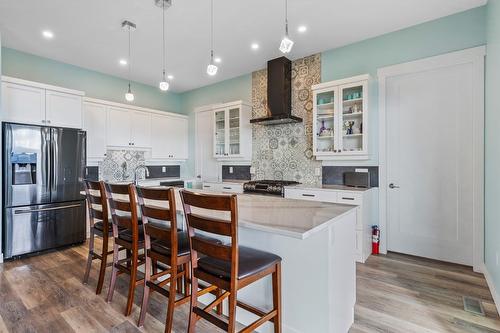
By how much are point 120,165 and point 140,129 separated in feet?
2.57

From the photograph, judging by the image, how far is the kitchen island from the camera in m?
1.49

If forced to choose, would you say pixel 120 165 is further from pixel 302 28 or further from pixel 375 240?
pixel 375 240

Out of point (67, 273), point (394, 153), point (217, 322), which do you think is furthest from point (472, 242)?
point (67, 273)

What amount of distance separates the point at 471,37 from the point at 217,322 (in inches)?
149

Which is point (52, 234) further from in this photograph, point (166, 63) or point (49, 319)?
point (166, 63)

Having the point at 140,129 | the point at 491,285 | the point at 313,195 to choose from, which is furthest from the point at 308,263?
the point at 140,129

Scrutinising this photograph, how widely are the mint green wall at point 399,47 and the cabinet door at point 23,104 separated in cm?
397

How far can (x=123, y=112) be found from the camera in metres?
4.69

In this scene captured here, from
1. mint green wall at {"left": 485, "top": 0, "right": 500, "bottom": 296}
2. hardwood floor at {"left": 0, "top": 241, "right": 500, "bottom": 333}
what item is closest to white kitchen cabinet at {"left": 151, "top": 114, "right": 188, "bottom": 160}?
hardwood floor at {"left": 0, "top": 241, "right": 500, "bottom": 333}

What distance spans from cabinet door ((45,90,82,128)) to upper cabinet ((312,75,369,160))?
3.46 m

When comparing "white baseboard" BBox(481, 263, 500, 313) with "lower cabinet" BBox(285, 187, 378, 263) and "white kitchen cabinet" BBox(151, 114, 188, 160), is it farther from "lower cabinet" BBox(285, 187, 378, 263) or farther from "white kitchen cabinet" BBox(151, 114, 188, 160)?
"white kitchen cabinet" BBox(151, 114, 188, 160)

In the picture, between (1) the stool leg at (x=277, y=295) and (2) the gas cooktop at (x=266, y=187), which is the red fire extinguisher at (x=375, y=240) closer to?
(2) the gas cooktop at (x=266, y=187)

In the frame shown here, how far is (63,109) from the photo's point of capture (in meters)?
3.65

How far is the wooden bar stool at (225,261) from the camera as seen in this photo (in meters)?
1.31
